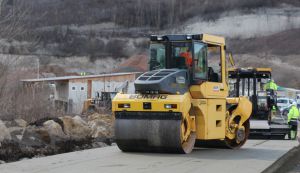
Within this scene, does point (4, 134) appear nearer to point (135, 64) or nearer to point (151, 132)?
point (151, 132)

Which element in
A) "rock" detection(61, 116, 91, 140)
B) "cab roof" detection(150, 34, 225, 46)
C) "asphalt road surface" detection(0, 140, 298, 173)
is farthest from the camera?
"rock" detection(61, 116, 91, 140)

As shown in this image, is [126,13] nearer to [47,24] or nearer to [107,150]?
[47,24]

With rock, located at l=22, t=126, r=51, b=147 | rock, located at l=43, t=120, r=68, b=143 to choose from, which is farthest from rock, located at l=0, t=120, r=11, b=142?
rock, located at l=43, t=120, r=68, b=143

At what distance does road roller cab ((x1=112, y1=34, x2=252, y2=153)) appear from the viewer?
14.1 m

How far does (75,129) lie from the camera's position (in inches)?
854

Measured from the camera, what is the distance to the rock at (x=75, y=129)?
2111cm

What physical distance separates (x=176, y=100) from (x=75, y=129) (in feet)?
27.5

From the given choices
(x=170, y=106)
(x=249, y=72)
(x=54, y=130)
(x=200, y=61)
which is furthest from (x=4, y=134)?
(x=249, y=72)

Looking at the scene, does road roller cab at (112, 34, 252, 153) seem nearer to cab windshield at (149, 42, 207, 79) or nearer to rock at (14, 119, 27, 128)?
cab windshield at (149, 42, 207, 79)

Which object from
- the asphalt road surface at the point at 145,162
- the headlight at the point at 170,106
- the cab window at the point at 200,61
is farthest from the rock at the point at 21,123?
the headlight at the point at 170,106

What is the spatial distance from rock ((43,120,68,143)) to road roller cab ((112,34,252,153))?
5.20 m

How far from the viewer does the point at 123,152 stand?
1491 centimetres

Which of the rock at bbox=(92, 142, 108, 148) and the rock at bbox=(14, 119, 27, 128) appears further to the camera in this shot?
the rock at bbox=(14, 119, 27, 128)

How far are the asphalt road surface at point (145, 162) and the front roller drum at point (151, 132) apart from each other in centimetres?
22
